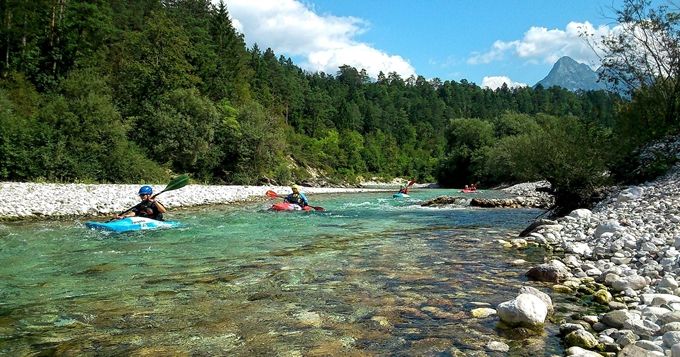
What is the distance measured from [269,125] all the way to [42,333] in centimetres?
4177

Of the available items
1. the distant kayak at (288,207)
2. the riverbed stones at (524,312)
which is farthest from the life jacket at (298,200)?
the riverbed stones at (524,312)

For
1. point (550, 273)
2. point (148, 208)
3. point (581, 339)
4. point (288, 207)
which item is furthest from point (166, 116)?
point (581, 339)

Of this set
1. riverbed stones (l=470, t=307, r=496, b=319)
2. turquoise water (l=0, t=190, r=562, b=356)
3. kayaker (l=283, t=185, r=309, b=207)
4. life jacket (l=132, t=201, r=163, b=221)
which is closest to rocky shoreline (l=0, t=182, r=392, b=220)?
life jacket (l=132, t=201, r=163, b=221)

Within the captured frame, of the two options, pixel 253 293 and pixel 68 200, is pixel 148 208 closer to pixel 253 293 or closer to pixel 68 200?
pixel 68 200

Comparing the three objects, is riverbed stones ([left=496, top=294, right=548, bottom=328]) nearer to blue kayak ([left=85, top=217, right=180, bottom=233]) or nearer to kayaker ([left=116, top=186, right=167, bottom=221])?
blue kayak ([left=85, top=217, right=180, bottom=233])

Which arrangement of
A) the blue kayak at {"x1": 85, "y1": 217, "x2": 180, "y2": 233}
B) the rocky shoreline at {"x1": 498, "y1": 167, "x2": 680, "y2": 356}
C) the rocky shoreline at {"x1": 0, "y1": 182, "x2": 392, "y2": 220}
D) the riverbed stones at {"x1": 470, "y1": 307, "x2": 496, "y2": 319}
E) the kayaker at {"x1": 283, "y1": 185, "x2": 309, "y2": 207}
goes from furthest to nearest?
the kayaker at {"x1": 283, "y1": 185, "x2": 309, "y2": 207}
the rocky shoreline at {"x1": 0, "y1": 182, "x2": 392, "y2": 220}
the blue kayak at {"x1": 85, "y1": 217, "x2": 180, "y2": 233}
the riverbed stones at {"x1": 470, "y1": 307, "x2": 496, "y2": 319}
the rocky shoreline at {"x1": 498, "y1": 167, "x2": 680, "y2": 356}

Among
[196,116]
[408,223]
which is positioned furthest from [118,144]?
[408,223]

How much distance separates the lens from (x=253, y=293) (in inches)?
224

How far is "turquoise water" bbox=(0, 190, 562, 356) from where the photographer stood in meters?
3.99

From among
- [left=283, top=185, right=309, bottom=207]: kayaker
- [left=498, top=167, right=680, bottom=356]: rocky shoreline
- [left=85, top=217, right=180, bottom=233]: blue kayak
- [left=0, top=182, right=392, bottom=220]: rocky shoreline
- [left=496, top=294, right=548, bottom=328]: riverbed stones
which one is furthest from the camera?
[left=283, top=185, right=309, bottom=207]: kayaker

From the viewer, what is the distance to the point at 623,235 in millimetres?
7672

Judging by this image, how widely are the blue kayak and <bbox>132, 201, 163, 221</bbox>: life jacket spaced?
478mm

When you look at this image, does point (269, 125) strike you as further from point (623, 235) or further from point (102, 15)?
point (623, 235)

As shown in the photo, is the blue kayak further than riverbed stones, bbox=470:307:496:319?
Yes
